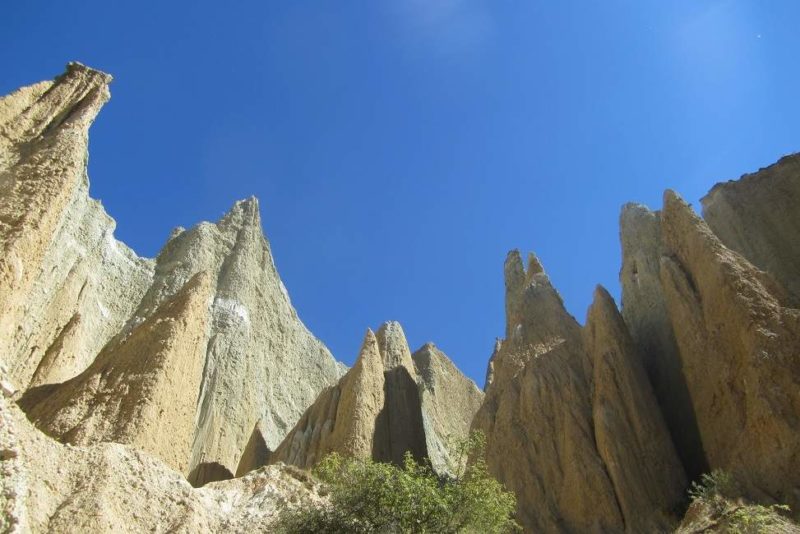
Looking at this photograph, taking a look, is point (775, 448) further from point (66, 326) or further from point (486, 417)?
point (66, 326)

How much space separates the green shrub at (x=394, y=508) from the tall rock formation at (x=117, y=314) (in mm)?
4497

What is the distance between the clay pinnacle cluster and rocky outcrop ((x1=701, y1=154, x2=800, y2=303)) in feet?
0.30

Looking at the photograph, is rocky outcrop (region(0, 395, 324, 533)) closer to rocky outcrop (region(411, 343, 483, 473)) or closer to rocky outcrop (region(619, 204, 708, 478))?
rocky outcrop (region(619, 204, 708, 478))

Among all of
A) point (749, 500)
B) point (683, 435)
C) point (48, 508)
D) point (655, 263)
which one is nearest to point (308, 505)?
point (48, 508)

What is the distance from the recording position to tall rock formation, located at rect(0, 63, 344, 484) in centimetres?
1566

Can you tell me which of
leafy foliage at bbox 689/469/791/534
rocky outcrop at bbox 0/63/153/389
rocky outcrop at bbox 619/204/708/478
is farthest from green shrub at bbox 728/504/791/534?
rocky outcrop at bbox 0/63/153/389

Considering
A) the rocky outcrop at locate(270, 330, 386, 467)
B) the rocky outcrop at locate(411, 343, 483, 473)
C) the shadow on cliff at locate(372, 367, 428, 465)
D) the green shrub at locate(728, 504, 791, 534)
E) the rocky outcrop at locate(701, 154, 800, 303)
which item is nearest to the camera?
the green shrub at locate(728, 504, 791, 534)

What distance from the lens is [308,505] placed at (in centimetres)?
1619

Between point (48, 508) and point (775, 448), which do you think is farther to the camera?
point (775, 448)

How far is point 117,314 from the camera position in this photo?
123 feet

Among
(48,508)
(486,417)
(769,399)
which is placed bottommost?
(48,508)

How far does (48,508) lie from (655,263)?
1047 inches

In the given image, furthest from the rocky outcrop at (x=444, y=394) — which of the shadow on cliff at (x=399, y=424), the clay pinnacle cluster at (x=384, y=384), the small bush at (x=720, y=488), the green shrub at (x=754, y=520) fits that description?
the green shrub at (x=754, y=520)

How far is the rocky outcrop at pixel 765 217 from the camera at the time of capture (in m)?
26.7
